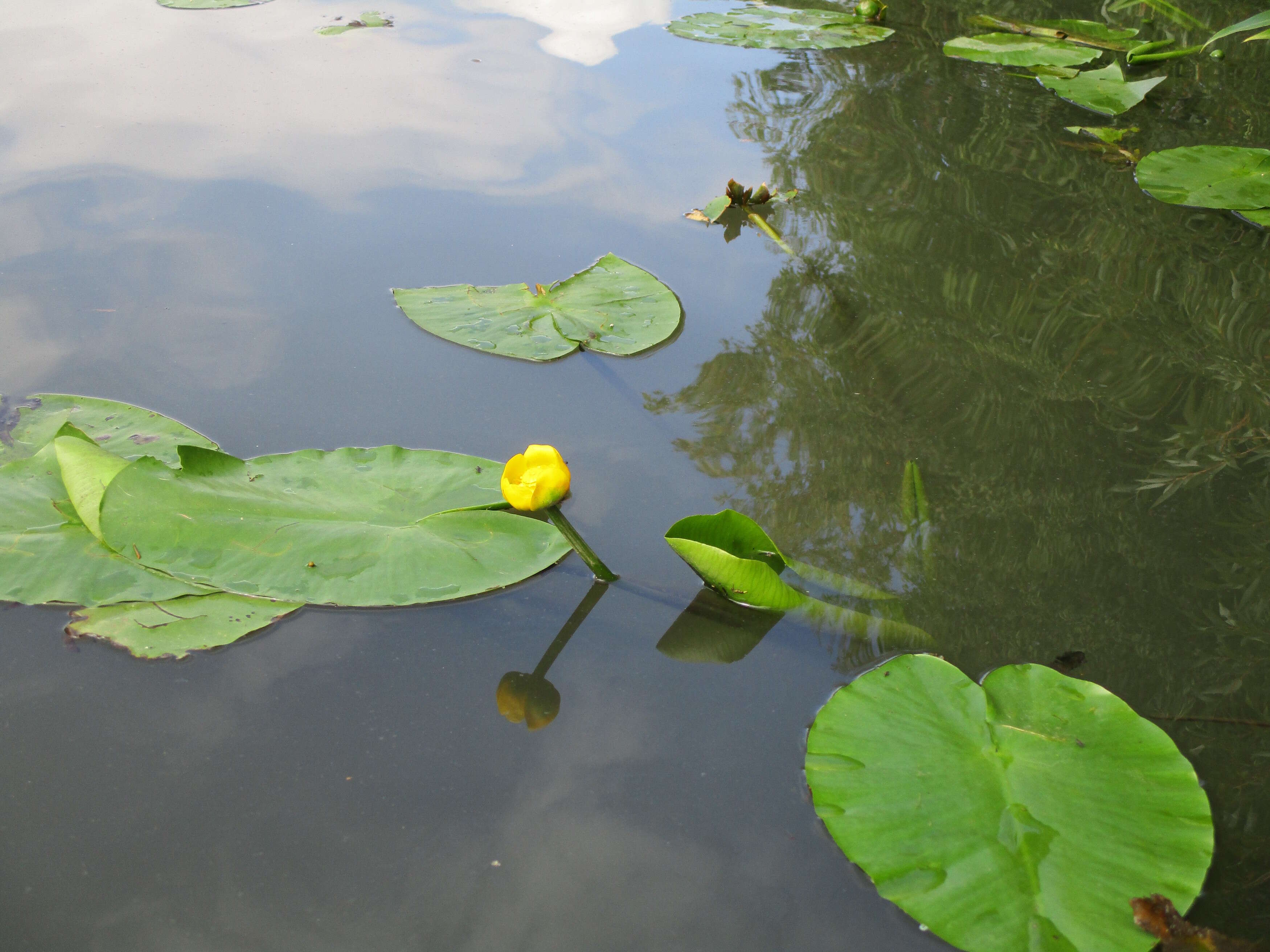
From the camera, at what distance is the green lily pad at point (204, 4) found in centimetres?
380

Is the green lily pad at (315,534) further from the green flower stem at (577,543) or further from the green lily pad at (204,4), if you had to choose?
the green lily pad at (204,4)

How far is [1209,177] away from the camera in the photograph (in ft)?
7.34

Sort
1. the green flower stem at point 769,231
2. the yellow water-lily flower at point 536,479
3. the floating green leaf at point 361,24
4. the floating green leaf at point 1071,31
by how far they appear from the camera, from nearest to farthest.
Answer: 1. the yellow water-lily flower at point 536,479
2. the green flower stem at point 769,231
3. the floating green leaf at point 1071,31
4. the floating green leaf at point 361,24

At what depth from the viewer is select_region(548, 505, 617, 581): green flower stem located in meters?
1.19

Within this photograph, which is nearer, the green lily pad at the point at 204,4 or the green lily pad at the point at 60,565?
the green lily pad at the point at 60,565

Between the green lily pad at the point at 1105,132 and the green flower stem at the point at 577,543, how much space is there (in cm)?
226

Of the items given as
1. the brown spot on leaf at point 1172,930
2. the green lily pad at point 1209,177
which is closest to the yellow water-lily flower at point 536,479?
the brown spot on leaf at point 1172,930

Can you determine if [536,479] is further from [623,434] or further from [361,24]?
[361,24]

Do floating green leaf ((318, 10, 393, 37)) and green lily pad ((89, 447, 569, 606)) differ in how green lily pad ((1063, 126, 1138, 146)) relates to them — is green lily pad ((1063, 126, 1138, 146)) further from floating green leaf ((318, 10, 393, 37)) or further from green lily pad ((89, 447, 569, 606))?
floating green leaf ((318, 10, 393, 37))

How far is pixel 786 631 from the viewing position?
118 cm

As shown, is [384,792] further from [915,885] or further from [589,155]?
[589,155]

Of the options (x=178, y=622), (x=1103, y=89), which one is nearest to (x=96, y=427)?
(x=178, y=622)

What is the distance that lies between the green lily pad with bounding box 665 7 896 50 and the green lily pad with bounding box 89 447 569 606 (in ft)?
9.20

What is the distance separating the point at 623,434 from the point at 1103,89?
230 cm
